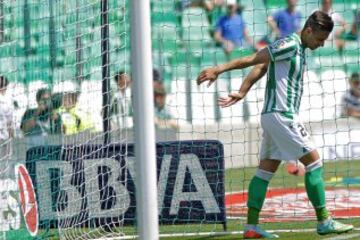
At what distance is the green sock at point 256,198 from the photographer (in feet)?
33.0

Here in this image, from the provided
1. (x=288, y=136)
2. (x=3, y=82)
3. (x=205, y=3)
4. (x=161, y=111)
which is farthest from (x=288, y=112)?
(x=161, y=111)

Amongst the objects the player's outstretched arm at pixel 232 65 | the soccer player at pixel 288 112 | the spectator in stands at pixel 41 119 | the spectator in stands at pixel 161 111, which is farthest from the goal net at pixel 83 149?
the spectator in stands at pixel 161 111

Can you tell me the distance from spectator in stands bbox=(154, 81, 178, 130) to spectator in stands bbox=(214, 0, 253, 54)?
1.11 meters

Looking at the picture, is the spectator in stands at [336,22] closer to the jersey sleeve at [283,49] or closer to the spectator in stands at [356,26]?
the spectator in stands at [356,26]

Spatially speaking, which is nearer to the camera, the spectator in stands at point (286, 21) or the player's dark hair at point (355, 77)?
the spectator in stands at point (286, 21)

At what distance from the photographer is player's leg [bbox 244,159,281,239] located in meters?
10.0

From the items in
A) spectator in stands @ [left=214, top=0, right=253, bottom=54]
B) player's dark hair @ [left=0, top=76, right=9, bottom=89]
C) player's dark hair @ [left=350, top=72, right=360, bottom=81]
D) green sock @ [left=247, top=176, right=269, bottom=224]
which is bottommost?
green sock @ [left=247, top=176, right=269, bottom=224]

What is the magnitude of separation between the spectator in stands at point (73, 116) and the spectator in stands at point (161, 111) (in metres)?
4.42

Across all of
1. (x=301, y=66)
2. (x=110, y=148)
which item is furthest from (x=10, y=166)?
(x=301, y=66)

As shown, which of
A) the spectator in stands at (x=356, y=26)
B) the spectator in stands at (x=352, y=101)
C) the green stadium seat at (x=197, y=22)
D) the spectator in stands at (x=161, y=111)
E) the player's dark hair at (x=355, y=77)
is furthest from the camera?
the player's dark hair at (x=355, y=77)

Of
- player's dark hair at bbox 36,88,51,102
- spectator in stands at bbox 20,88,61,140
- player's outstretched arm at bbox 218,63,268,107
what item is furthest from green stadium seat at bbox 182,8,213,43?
player's outstretched arm at bbox 218,63,268,107

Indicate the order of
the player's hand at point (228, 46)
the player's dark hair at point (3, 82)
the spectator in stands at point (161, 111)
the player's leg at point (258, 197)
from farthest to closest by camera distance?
the player's hand at point (228, 46) < the spectator in stands at point (161, 111) < the player's dark hair at point (3, 82) < the player's leg at point (258, 197)

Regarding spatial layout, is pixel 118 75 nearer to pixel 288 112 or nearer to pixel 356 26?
pixel 288 112

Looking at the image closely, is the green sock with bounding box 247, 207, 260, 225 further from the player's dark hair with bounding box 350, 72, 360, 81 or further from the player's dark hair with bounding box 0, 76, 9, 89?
the player's dark hair with bounding box 350, 72, 360, 81
